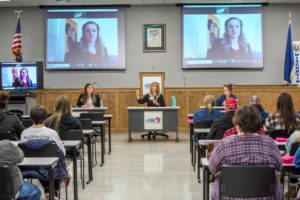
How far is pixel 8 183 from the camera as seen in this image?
339 centimetres

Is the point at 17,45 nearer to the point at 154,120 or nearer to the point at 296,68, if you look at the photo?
the point at 154,120

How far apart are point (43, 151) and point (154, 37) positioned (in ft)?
31.3

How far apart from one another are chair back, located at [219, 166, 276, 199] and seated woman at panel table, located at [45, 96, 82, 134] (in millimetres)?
3262

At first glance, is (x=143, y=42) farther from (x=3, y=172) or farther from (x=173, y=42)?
(x=3, y=172)

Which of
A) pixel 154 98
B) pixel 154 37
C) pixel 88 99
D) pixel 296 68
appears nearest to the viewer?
pixel 88 99

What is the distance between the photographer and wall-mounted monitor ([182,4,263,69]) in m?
13.5

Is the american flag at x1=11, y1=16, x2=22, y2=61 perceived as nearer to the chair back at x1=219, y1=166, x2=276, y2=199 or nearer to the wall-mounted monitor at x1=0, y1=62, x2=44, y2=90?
the wall-mounted monitor at x1=0, y1=62, x2=44, y2=90

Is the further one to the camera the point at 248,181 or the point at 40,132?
the point at 40,132

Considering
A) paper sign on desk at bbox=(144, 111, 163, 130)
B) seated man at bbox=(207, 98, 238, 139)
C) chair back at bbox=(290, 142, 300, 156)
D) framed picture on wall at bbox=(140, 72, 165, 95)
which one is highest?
framed picture on wall at bbox=(140, 72, 165, 95)

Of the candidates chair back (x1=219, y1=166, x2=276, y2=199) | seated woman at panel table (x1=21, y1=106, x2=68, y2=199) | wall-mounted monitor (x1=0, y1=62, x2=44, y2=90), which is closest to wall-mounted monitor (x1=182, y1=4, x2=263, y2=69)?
wall-mounted monitor (x1=0, y1=62, x2=44, y2=90)

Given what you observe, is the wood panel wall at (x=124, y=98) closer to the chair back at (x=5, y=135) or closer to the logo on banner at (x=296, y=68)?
the logo on banner at (x=296, y=68)

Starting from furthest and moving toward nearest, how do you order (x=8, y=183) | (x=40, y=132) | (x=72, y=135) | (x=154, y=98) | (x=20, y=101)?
(x=20, y=101)
(x=154, y=98)
(x=72, y=135)
(x=40, y=132)
(x=8, y=183)

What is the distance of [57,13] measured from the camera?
1362 centimetres

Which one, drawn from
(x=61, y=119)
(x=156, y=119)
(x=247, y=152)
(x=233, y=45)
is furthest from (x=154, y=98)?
(x=247, y=152)
